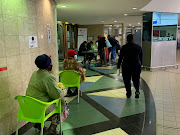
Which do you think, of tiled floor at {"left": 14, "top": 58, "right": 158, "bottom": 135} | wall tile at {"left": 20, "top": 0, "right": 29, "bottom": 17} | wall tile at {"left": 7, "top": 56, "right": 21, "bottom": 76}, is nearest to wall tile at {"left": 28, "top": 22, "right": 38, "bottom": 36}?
wall tile at {"left": 20, "top": 0, "right": 29, "bottom": 17}

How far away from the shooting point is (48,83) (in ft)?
7.34

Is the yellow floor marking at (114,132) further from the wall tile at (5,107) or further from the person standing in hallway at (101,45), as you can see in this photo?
the person standing in hallway at (101,45)

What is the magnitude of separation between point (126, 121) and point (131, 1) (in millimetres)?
3871

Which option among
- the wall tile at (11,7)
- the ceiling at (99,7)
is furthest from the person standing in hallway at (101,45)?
the wall tile at (11,7)

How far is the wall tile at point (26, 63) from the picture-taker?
9.87ft

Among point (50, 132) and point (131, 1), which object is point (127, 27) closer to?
point (131, 1)

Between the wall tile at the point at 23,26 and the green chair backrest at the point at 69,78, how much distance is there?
1.20 m

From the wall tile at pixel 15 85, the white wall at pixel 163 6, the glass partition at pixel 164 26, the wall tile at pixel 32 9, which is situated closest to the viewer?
the wall tile at pixel 15 85

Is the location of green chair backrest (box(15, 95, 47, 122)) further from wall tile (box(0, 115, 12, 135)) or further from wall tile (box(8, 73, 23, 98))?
wall tile (box(8, 73, 23, 98))

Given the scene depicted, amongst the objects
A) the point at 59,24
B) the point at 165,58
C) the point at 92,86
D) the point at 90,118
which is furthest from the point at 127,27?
the point at 90,118

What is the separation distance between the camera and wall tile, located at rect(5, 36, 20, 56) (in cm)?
256

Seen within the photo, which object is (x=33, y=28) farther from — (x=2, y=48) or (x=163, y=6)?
(x=163, y=6)

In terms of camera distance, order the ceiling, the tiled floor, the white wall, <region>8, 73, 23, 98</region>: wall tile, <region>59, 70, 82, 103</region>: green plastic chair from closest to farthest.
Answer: <region>8, 73, 23, 98</region>: wall tile, the tiled floor, <region>59, 70, 82, 103</region>: green plastic chair, the ceiling, the white wall

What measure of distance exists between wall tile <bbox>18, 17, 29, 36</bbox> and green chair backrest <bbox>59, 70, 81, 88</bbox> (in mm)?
1202
